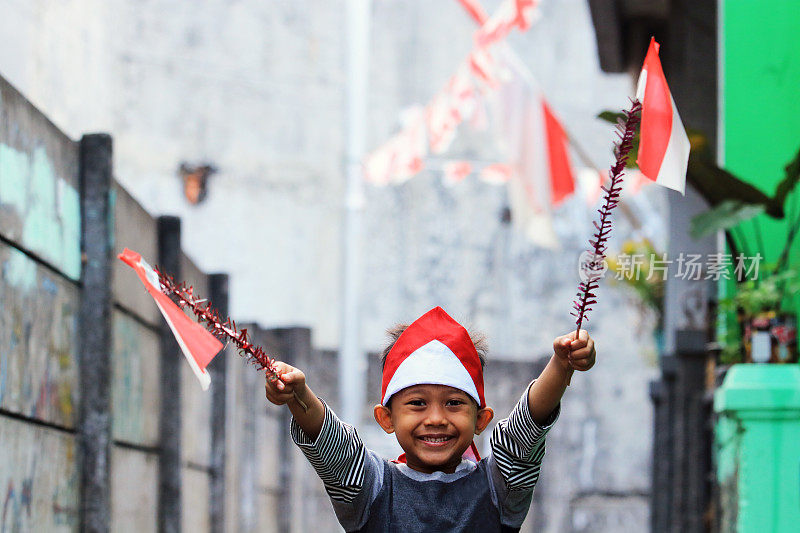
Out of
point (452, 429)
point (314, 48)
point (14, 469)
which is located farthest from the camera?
point (314, 48)

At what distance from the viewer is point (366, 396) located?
42.9ft

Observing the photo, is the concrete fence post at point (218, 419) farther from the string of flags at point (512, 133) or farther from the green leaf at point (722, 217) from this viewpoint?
the string of flags at point (512, 133)

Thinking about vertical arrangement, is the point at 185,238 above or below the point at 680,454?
above

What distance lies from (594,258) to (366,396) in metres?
10.6

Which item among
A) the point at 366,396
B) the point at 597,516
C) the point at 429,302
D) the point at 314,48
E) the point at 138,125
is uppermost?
the point at 314,48

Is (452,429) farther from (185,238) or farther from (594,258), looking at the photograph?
(185,238)

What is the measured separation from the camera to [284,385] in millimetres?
2592

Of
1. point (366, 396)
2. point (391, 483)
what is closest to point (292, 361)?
point (366, 396)

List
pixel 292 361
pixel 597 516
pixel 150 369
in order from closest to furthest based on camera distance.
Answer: pixel 150 369
pixel 292 361
pixel 597 516

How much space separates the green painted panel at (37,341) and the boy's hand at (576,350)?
1.85 metres

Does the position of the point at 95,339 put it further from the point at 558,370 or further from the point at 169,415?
the point at 558,370

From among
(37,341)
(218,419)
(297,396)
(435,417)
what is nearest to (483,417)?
(435,417)

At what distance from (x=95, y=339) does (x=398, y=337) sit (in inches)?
76.1

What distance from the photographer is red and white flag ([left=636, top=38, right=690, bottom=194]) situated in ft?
9.07
